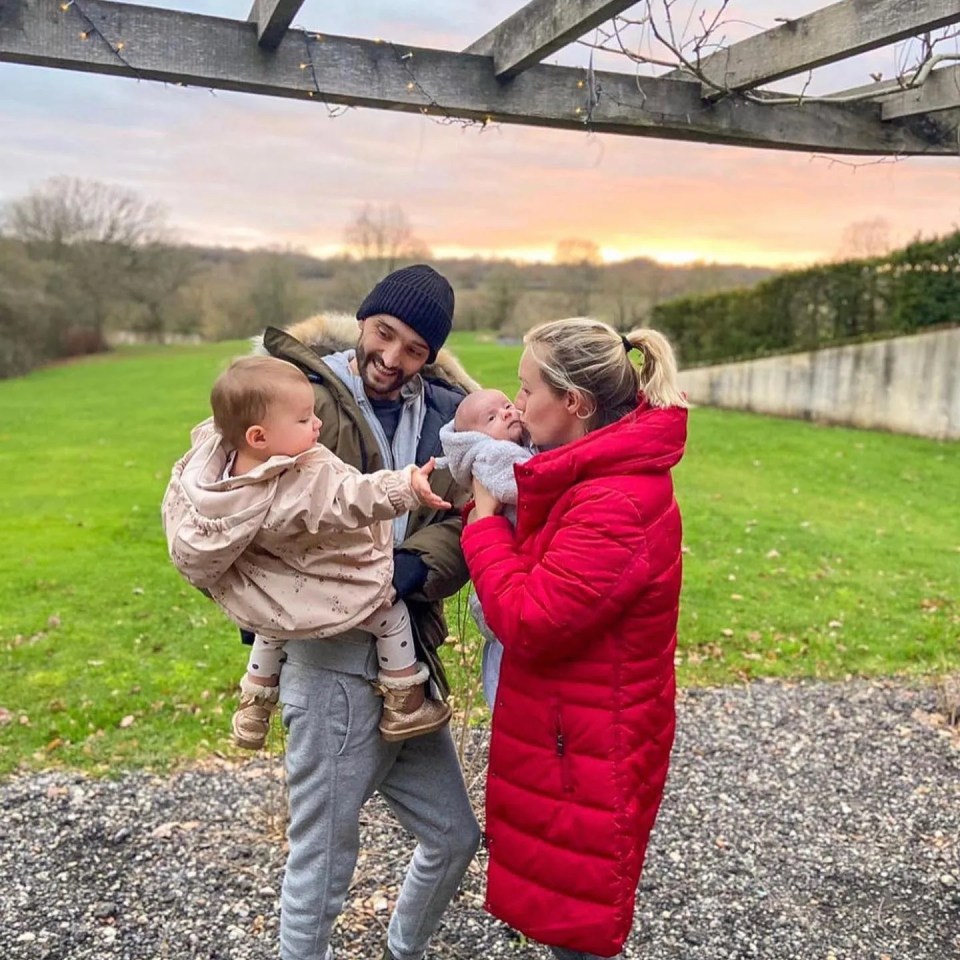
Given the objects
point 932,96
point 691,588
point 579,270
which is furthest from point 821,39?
point 579,270

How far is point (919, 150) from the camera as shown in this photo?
427cm

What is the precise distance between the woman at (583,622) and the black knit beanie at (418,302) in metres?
0.35

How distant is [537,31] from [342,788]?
2602 mm

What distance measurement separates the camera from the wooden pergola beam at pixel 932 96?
4.00m

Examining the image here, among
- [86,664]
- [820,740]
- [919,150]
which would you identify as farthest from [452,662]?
[919,150]

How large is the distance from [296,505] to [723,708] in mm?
4075

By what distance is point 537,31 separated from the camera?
129 inches

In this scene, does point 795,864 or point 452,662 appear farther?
point 452,662

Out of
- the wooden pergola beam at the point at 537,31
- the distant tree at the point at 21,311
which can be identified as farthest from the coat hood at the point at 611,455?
the distant tree at the point at 21,311

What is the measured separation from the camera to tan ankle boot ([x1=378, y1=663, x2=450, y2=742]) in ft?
7.79

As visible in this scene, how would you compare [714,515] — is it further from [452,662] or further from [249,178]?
[249,178]

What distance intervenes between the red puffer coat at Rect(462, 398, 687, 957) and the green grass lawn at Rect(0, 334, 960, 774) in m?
2.70

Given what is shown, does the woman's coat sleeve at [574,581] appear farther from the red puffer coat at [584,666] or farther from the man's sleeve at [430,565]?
the man's sleeve at [430,565]

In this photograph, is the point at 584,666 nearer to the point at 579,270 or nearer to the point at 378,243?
the point at 579,270
